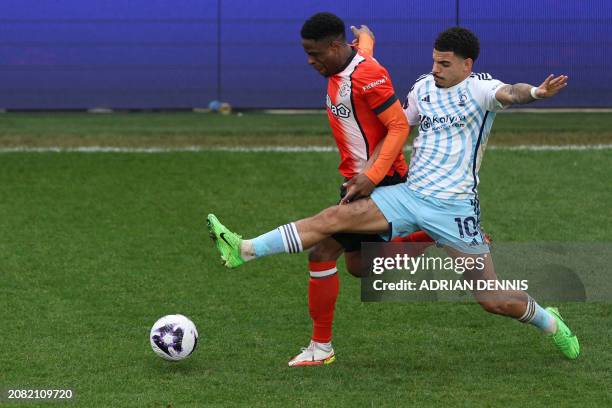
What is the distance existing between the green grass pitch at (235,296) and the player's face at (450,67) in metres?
1.88

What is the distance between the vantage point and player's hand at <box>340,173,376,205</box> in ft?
25.3

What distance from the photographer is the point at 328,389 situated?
7453 mm

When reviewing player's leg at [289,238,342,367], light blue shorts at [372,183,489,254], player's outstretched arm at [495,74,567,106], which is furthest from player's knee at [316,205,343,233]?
player's outstretched arm at [495,74,567,106]

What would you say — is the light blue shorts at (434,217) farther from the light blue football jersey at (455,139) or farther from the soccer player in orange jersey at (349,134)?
the soccer player in orange jersey at (349,134)

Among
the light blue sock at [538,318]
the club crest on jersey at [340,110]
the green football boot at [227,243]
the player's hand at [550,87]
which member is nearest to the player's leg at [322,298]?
the green football boot at [227,243]

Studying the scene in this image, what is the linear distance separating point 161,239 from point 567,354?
201 inches

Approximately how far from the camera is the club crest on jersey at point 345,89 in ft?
26.0

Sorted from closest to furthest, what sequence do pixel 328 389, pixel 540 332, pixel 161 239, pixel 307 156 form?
pixel 328 389
pixel 540 332
pixel 161 239
pixel 307 156

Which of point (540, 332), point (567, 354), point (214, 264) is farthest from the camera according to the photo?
point (214, 264)

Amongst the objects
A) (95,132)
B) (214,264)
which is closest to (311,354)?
(214,264)

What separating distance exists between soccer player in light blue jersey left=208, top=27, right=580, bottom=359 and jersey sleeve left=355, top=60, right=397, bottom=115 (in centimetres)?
27

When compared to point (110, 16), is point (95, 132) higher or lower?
lower

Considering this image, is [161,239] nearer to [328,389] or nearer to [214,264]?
[214,264]

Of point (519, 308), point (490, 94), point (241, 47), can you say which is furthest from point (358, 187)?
point (241, 47)
